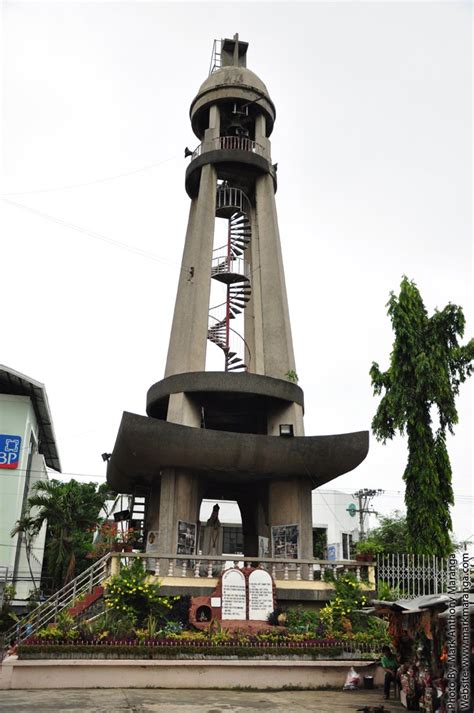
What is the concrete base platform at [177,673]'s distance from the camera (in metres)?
15.3

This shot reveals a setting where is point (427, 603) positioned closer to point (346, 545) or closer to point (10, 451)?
point (10, 451)

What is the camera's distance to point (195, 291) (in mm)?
27875

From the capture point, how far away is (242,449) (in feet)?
78.2

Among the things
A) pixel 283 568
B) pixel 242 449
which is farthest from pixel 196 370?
pixel 283 568

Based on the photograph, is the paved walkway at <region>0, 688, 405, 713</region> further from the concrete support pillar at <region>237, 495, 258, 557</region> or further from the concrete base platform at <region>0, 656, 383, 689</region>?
the concrete support pillar at <region>237, 495, 258, 557</region>

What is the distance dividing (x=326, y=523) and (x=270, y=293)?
1451 inches

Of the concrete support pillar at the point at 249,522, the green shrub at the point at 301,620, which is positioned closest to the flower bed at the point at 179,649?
the green shrub at the point at 301,620

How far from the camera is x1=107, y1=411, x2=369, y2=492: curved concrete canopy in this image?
900 inches

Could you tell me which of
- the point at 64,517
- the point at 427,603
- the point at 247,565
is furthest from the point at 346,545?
the point at 427,603

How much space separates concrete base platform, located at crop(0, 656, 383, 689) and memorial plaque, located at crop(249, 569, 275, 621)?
2531mm

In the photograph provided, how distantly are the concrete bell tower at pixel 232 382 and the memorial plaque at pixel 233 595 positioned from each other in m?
4.20

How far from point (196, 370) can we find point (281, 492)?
6097 millimetres

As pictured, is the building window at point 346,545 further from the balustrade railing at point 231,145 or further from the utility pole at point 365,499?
the balustrade railing at point 231,145

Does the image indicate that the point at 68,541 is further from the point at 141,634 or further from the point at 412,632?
the point at 412,632
